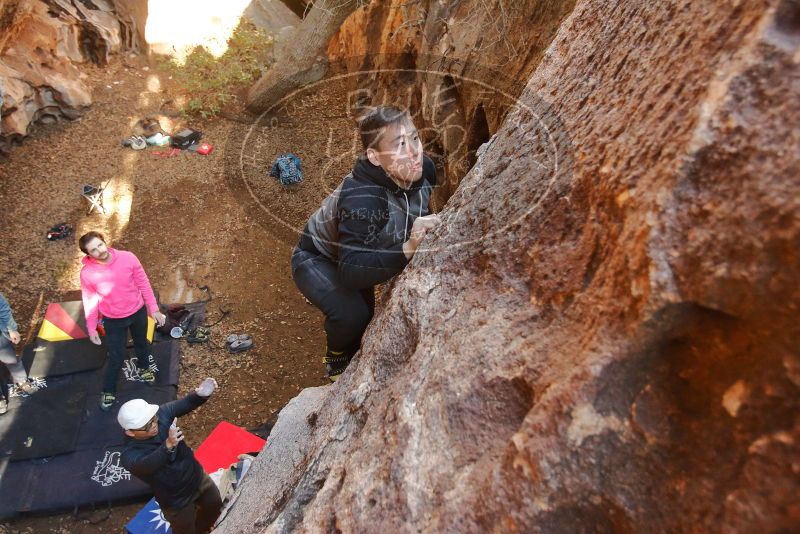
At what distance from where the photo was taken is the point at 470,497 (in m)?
1.47

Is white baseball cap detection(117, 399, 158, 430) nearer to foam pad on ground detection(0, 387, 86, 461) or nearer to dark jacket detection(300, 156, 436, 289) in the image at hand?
dark jacket detection(300, 156, 436, 289)

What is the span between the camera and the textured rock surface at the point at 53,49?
24.0 ft

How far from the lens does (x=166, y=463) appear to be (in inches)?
130

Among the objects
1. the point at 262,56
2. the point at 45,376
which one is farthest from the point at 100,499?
the point at 262,56

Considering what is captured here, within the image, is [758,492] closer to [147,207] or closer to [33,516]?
[33,516]

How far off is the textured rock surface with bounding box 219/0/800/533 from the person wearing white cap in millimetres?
1516

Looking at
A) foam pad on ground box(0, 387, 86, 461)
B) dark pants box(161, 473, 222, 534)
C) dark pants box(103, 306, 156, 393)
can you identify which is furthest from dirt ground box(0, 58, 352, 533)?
dark pants box(161, 473, 222, 534)

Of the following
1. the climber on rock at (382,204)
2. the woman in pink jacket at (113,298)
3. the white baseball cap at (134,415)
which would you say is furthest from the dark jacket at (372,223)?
the woman in pink jacket at (113,298)

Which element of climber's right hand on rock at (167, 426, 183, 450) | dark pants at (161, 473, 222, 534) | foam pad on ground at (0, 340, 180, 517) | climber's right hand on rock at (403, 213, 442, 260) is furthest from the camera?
foam pad on ground at (0, 340, 180, 517)

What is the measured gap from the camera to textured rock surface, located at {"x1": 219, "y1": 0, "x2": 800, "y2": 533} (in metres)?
1.05

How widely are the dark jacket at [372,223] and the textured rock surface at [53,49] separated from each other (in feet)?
21.8

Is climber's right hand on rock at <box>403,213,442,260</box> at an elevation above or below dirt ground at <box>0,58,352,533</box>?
above

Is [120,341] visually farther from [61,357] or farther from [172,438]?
[172,438]

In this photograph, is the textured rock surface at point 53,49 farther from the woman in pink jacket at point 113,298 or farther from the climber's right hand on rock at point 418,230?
the climber's right hand on rock at point 418,230
